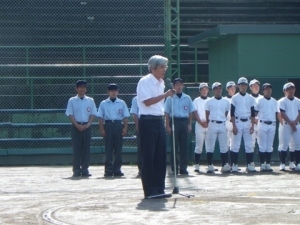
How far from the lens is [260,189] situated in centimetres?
1324

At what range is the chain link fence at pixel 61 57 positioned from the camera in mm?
22328

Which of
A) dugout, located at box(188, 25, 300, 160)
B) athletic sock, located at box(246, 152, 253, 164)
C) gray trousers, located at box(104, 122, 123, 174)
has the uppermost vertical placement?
dugout, located at box(188, 25, 300, 160)

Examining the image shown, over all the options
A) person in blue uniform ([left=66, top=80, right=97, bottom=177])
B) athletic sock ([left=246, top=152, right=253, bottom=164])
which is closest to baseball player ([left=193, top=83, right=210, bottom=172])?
athletic sock ([left=246, top=152, right=253, bottom=164])

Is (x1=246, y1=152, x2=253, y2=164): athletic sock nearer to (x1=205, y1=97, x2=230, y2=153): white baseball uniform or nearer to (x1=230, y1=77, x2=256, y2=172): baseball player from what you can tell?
(x1=230, y1=77, x2=256, y2=172): baseball player

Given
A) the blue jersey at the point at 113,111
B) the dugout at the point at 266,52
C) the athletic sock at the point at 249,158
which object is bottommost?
the athletic sock at the point at 249,158

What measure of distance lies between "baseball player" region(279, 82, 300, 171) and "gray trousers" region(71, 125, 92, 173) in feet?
14.1

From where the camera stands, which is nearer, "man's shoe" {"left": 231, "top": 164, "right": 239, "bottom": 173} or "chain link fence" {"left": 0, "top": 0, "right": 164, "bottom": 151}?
"man's shoe" {"left": 231, "top": 164, "right": 239, "bottom": 173}

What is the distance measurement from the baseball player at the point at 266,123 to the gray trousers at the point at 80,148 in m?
3.79

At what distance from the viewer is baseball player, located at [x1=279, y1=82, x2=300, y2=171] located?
17.8m

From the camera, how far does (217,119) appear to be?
1766 cm

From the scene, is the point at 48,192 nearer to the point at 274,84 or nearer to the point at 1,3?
the point at 274,84

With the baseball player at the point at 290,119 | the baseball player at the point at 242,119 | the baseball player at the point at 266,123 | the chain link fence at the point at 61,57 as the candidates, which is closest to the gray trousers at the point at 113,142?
the baseball player at the point at 242,119

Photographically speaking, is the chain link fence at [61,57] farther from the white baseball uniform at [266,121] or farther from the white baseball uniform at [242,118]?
the white baseball uniform at [266,121]

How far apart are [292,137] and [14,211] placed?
8.84 meters
